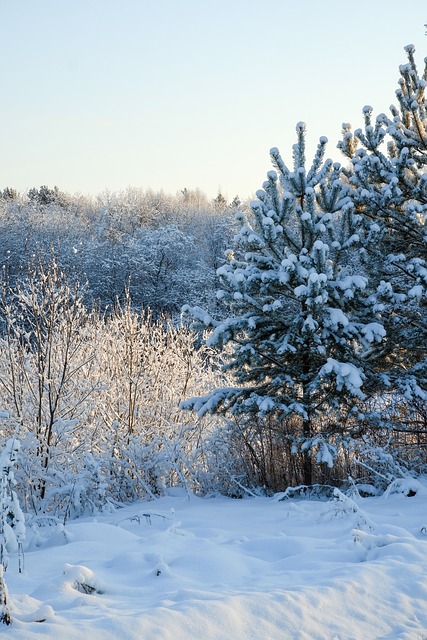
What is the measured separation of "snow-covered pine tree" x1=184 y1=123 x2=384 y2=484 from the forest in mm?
25

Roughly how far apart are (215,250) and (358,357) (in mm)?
35150

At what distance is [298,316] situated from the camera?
7195 mm

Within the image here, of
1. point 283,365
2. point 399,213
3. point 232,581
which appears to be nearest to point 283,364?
point 283,365

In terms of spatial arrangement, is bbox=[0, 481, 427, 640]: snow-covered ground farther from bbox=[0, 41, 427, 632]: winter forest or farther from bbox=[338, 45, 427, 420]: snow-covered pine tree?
bbox=[338, 45, 427, 420]: snow-covered pine tree

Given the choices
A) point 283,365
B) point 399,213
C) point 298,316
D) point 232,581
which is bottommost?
point 232,581

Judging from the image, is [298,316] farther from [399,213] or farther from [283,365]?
[399,213]

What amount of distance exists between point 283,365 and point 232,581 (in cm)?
399

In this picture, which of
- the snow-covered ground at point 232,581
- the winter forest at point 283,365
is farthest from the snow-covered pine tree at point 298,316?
the snow-covered ground at point 232,581

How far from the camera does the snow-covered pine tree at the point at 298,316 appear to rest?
23.3 feet

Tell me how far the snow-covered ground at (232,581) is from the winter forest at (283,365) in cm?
181

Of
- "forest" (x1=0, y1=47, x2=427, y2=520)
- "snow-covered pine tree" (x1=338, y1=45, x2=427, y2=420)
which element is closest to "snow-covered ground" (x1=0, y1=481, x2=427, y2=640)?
"forest" (x1=0, y1=47, x2=427, y2=520)

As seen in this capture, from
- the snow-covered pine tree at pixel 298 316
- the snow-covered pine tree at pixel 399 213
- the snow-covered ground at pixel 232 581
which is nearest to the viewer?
the snow-covered ground at pixel 232 581

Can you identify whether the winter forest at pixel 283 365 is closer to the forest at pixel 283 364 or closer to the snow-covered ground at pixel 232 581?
the forest at pixel 283 364

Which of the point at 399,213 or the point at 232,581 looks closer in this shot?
the point at 232,581
